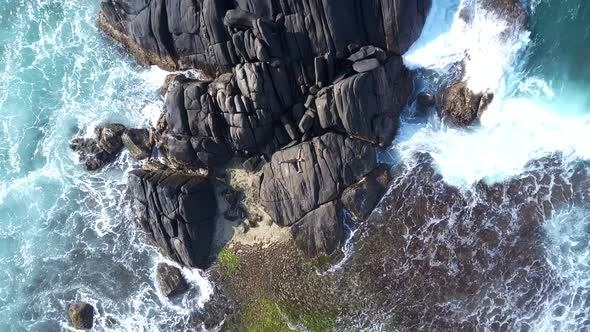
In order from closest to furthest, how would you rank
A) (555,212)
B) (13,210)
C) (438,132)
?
1. (555,212)
2. (438,132)
3. (13,210)

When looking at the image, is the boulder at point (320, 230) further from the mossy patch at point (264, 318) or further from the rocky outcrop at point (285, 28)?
the rocky outcrop at point (285, 28)

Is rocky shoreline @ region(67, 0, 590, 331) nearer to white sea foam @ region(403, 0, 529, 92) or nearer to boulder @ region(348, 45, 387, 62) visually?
boulder @ region(348, 45, 387, 62)

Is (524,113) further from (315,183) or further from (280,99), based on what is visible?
(280,99)

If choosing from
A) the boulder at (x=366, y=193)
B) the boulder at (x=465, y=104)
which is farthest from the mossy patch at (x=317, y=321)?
the boulder at (x=465, y=104)

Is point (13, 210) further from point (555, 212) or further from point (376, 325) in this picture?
point (555, 212)

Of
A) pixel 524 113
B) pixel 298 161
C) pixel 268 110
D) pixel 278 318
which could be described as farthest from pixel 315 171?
pixel 524 113

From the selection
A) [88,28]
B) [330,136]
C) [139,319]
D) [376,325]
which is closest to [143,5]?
[88,28]

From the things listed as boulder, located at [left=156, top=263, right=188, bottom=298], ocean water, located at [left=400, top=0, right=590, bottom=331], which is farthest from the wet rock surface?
boulder, located at [left=156, top=263, right=188, bottom=298]

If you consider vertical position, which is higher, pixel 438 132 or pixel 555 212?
pixel 438 132
